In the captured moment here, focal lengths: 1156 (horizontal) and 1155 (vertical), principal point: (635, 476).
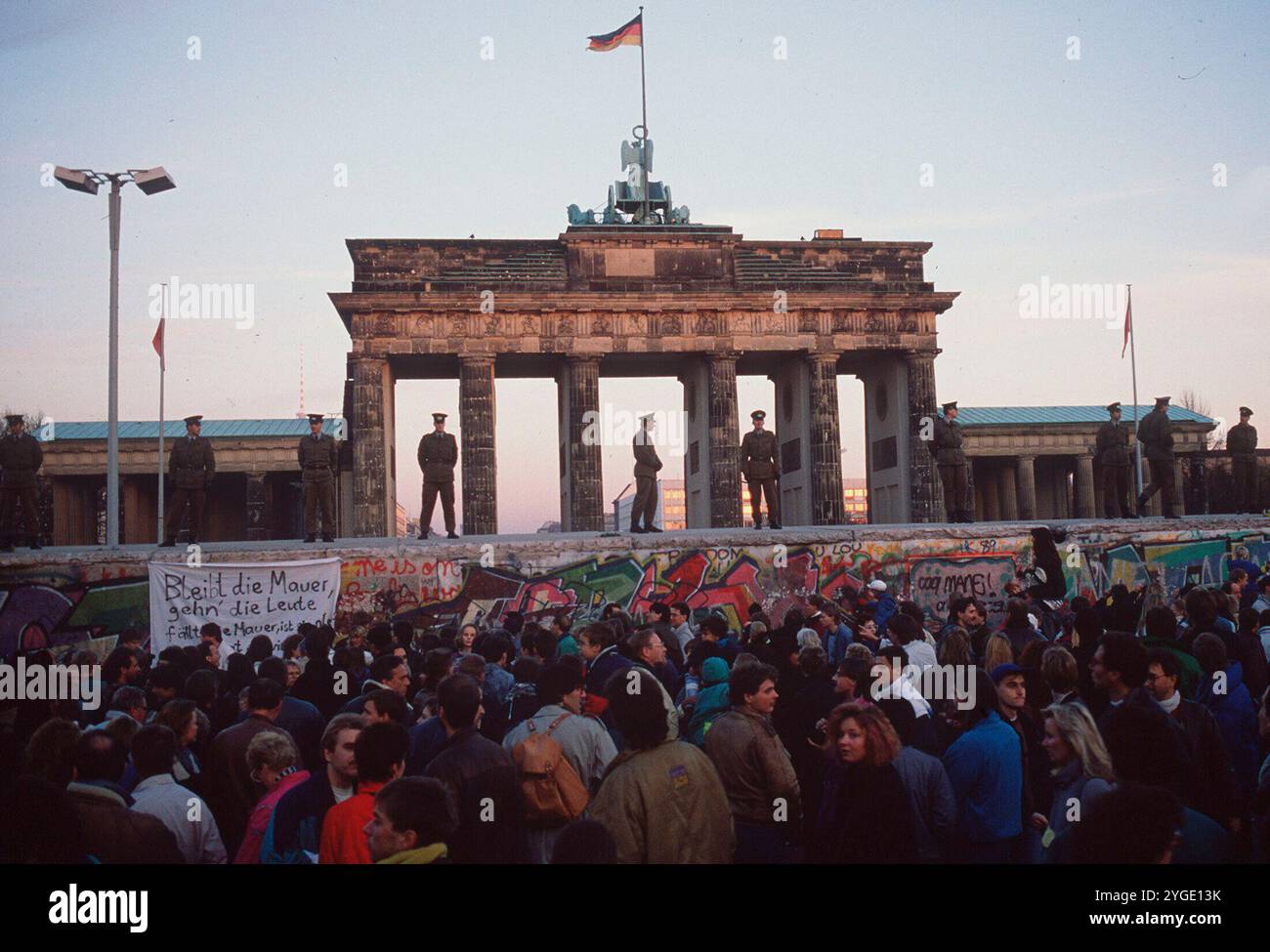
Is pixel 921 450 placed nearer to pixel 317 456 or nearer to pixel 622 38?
pixel 622 38

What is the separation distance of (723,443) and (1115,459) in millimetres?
18571

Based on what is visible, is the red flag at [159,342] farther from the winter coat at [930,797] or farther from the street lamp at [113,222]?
the winter coat at [930,797]

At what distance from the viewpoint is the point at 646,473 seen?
2170 cm

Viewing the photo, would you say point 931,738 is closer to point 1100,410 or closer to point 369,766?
point 369,766

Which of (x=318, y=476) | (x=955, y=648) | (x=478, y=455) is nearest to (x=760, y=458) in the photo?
(x=318, y=476)

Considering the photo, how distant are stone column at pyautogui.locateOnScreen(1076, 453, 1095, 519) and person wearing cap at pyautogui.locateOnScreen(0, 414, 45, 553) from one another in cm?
4773

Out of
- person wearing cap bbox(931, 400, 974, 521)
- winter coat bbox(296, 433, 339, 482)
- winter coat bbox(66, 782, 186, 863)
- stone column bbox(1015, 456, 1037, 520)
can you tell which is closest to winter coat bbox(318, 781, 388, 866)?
winter coat bbox(66, 782, 186, 863)

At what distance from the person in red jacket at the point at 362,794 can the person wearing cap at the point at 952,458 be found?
18093mm

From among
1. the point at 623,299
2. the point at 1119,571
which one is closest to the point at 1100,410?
the point at 623,299

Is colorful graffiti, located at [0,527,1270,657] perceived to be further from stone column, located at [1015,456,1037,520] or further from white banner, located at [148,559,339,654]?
stone column, located at [1015,456,1037,520]

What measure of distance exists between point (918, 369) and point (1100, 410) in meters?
25.5

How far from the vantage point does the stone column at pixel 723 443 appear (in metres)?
40.8

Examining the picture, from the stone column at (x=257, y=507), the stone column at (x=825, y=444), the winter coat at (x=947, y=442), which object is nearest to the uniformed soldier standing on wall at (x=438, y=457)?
the winter coat at (x=947, y=442)
